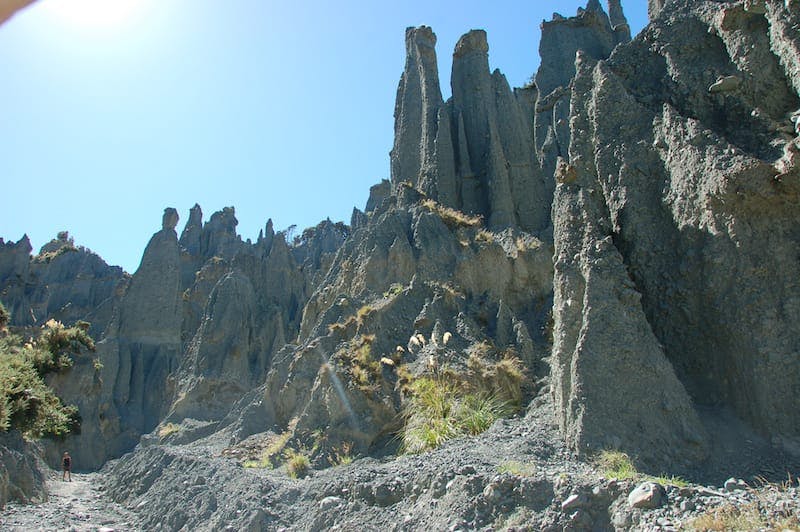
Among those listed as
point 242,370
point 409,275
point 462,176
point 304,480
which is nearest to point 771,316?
point 304,480

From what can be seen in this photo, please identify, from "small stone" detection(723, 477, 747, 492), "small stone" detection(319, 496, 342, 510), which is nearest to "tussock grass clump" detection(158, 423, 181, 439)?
"small stone" detection(319, 496, 342, 510)

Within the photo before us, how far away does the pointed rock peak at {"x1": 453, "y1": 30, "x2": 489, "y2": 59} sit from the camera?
26594 mm

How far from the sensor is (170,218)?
53938 mm

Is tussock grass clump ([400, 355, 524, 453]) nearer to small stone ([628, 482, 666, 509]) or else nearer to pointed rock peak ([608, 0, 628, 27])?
small stone ([628, 482, 666, 509])

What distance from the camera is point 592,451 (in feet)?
29.7

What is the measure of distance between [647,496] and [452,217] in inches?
560

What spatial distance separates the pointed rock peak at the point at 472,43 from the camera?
87.2 ft

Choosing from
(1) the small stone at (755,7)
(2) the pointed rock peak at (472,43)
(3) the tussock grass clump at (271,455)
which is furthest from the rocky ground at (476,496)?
(2) the pointed rock peak at (472,43)

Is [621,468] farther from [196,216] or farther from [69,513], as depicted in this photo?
[196,216]

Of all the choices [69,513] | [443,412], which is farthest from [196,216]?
[443,412]

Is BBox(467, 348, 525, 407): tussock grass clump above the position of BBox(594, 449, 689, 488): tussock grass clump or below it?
above

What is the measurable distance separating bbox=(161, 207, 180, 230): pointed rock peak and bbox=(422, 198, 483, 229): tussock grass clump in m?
36.9

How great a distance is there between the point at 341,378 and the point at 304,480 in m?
2.76

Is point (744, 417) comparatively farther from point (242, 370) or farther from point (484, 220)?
point (242, 370)
